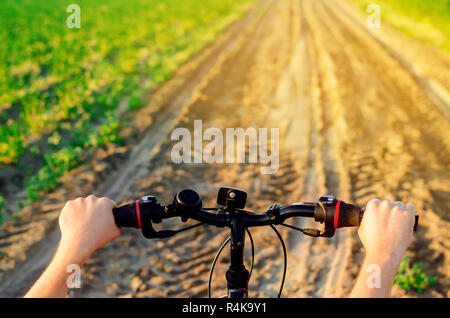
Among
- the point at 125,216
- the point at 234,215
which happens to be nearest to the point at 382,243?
the point at 234,215

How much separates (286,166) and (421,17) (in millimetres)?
16335

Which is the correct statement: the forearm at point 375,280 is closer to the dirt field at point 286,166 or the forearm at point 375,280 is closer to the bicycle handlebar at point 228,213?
the bicycle handlebar at point 228,213

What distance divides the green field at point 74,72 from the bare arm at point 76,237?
497 centimetres

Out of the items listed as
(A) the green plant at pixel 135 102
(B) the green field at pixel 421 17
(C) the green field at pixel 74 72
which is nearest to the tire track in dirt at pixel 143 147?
(A) the green plant at pixel 135 102

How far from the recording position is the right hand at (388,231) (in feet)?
4.64

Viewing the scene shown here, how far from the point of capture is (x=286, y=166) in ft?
22.3

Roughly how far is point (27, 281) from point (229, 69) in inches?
348

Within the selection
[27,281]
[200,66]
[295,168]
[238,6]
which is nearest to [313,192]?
[295,168]

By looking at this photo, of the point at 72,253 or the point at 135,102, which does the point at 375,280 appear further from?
the point at 135,102

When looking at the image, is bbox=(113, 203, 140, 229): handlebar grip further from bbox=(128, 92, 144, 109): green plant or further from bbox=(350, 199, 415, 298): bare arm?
bbox=(128, 92, 144, 109): green plant

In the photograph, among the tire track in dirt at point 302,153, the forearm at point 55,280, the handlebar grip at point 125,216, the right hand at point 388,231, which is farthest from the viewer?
the tire track in dirt at point 302,153

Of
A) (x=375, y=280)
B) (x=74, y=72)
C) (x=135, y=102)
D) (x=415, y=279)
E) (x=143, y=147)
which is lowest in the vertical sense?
(x=415, y=279)

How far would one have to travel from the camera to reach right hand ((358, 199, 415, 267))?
1.41 m
